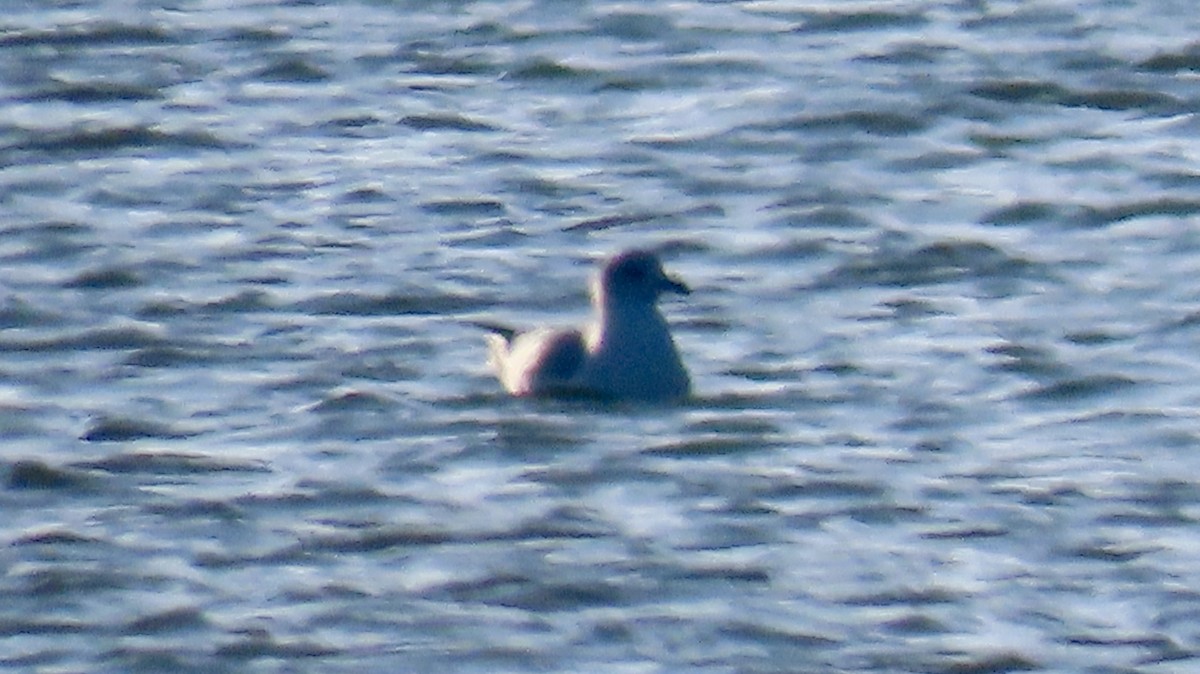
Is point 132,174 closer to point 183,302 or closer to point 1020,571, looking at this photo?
point 183,302

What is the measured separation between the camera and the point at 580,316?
1454 cm

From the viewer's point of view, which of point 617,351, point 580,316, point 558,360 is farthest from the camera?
point 580,316

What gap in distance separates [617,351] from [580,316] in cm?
150

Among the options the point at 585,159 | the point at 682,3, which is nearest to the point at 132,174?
the point at 585,159

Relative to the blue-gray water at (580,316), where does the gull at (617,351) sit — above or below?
above

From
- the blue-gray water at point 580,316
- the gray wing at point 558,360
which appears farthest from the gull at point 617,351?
the blue-gray water at point 580,316

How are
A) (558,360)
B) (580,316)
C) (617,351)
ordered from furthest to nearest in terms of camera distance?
(580,316) < (558,360) < (617,351)

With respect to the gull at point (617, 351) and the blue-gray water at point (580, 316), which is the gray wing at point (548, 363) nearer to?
the gull at point (617, 351)

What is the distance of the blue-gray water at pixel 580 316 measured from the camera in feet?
36.5

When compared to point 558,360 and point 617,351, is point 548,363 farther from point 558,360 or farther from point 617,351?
point 617,351

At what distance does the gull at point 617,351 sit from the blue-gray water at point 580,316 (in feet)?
0.36

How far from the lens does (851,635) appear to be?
1083cm

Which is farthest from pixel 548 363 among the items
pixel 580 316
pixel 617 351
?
pixel 580 316

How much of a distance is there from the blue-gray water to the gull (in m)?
0.11
